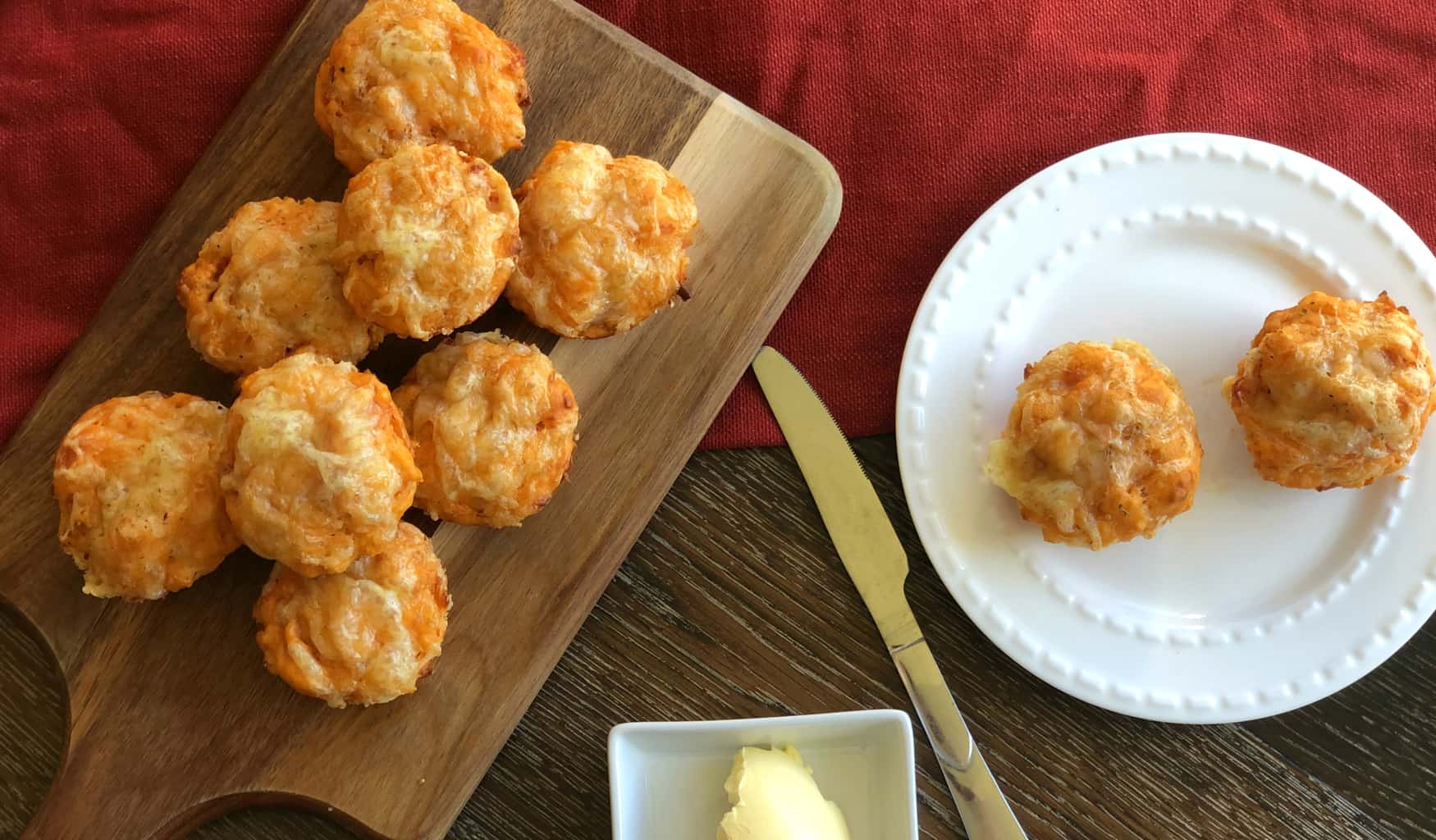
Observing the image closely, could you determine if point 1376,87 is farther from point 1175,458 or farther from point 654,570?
point 654,570

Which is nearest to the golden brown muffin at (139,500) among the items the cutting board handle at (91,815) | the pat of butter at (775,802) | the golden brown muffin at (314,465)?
the golden brown muffin at (314,465)

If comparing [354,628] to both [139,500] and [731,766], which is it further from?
[731,766]

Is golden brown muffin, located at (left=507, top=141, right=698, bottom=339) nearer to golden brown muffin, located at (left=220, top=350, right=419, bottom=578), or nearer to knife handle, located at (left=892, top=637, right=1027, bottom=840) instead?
golden brown muffin, located at (left=220, top=350, right=419, bottom=578)

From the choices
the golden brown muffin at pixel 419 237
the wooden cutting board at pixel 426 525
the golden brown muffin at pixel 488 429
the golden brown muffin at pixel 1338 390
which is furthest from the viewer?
the wooden cutting board at pixel 426 525

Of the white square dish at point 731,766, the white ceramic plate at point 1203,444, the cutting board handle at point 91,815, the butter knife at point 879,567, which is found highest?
the white ceramic plate at point 1203,444

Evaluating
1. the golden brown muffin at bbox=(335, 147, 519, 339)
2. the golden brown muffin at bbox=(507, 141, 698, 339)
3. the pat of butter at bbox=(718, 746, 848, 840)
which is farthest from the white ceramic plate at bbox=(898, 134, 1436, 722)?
the golden brown muffin at bbox=(335, 147, 519, 339)

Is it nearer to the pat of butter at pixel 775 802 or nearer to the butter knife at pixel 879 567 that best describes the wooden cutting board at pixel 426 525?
the butter knife at pixel 879 567
